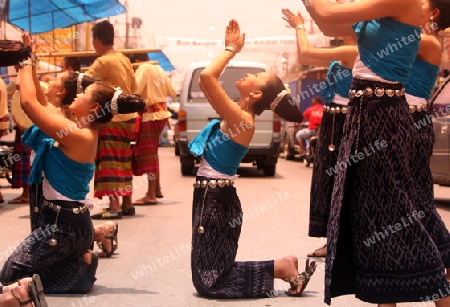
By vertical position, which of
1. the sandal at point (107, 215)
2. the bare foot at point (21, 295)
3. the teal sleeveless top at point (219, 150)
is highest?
the teal sleeveless top at point (219, 150)

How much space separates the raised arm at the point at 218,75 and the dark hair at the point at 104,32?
3840mm

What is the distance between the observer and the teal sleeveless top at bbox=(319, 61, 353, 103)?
6.10 m

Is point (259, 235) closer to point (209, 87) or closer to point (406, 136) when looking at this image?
point (209, 87)

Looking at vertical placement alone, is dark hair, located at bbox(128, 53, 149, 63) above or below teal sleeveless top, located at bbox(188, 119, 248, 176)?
above

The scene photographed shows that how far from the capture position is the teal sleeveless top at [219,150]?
5094 mm

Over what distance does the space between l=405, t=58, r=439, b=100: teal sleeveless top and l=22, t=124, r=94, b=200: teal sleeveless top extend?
6.67 ft

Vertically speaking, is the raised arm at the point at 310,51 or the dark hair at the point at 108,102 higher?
the raised arm at the point at 310,51

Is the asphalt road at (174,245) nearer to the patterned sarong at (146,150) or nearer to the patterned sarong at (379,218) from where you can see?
the patterned sarong at (146,150)

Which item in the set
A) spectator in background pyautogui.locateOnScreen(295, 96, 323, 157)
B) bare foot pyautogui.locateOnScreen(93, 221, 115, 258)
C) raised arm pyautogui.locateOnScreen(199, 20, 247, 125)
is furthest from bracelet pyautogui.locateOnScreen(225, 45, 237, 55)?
spectator in background pyautogui.locateOnScreen(295, 96, 323, 157)

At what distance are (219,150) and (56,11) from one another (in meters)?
8.85

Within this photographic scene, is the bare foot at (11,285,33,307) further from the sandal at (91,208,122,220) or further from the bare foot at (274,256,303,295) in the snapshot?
the sandal at (91,208,122,220)

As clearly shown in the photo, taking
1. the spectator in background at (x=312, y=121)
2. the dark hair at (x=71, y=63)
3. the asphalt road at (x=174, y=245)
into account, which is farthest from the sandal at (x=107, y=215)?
the spectator in background at (x=312, y=121)

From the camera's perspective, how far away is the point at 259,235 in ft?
25.5

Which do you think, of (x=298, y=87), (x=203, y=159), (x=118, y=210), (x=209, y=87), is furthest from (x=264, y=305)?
(x=298, y=87)
